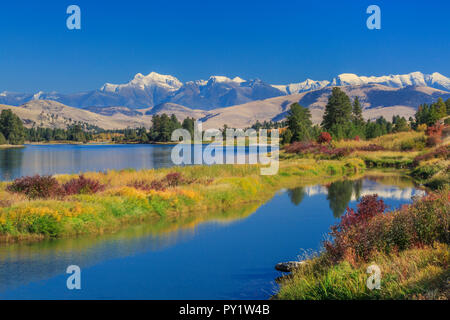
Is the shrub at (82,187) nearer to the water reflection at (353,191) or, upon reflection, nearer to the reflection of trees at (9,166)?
the reflection of trees at (9,166)

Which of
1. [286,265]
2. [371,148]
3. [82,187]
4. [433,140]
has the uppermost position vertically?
[433,140]

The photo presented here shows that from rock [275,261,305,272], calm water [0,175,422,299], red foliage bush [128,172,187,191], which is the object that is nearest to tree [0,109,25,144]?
red foliage bush [128,172,187,191]

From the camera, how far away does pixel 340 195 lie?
31297 mm

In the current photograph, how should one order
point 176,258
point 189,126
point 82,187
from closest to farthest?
1. point 176,258
2. point 82,187
3. point 189,126

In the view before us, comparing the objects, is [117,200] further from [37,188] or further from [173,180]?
[173,180]

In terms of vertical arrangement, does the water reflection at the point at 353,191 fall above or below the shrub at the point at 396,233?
below

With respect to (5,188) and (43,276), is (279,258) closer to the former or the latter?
(43,276)

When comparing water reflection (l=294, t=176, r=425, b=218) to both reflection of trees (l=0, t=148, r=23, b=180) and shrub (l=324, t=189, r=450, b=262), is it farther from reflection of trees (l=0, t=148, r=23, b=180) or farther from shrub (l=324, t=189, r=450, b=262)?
reflection of trees (l=0, t=148, r=23, b=180)

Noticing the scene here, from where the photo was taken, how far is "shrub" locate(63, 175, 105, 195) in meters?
21.9

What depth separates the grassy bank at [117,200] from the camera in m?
17.6

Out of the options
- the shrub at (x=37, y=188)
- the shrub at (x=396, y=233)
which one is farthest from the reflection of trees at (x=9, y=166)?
the shrub at (x=396, y=233)

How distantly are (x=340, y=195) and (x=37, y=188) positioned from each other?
20.8 meters

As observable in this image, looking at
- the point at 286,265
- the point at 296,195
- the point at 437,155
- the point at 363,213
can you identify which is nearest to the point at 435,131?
the point at 437,155
